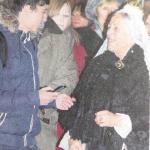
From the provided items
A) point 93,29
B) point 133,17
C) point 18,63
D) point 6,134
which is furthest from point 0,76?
point 133,17

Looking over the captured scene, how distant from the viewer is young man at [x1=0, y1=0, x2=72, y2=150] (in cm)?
133

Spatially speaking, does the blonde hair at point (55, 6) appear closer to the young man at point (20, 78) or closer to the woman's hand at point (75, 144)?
the young man at point (20, 78)

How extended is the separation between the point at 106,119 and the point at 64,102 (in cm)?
17

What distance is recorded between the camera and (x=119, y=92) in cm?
137

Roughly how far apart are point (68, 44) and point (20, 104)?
31 centimetres

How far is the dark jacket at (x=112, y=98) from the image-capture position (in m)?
1.36

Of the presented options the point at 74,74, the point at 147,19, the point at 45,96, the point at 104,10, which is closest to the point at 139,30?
the point at 147,19

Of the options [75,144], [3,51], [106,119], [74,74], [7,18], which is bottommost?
[75,144]

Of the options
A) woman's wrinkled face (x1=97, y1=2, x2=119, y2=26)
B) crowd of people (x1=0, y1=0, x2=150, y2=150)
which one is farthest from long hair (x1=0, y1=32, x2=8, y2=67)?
woman's wrinkled face (x1=97, y1=2, x2=119, y2=26)

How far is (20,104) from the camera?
4.36ft

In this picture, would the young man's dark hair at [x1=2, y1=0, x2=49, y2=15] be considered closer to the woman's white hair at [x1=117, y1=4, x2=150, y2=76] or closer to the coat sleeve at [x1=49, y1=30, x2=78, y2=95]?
the coat sleeve at [x1=49, y1=30, x2=78, y2=95]

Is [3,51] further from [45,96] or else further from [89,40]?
[89,40]

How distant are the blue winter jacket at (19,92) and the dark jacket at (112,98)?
16 cm

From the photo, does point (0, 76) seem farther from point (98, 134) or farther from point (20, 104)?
point (98, 134)
